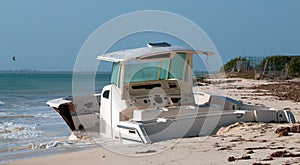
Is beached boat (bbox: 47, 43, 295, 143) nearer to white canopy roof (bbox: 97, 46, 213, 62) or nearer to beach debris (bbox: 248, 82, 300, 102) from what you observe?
white canopy roof (bbox: 97, 46, 213, 62)

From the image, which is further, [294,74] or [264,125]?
[294,74]

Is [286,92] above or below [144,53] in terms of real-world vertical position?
below

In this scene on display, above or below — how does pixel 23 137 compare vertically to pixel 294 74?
below

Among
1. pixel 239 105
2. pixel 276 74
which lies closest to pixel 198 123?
pixel 239 105

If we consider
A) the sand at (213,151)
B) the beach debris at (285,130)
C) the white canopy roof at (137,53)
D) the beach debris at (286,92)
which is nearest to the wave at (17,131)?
the white canopy roof at (137,53)

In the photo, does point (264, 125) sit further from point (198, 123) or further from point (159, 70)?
point (159, 70)

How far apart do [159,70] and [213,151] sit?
574 centimetres

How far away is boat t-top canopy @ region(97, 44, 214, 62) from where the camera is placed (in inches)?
489

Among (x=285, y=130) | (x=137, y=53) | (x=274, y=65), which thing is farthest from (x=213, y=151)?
(x=274, y=65)

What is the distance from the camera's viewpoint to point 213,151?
28.8 ft

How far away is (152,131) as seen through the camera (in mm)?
10781

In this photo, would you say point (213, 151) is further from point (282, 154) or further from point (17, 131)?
point (17, 131)

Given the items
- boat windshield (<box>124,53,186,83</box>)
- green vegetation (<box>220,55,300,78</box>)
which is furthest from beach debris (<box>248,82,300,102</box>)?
green vegetation (<box>220,55,300,78</box>)

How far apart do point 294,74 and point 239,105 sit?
45529 millimetres
